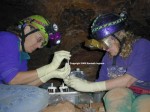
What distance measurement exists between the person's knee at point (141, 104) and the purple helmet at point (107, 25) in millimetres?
910

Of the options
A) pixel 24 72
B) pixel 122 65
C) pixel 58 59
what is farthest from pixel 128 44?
pixel 24 72

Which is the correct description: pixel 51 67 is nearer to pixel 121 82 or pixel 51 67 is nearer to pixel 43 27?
pixel 43 27

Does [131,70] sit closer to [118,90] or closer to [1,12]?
[118,90]

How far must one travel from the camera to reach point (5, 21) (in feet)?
22.6

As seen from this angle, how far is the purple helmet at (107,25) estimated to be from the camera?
3.30 meters

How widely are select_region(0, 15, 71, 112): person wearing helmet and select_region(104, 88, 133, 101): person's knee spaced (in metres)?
0.67

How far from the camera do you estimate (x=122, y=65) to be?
3477 mm

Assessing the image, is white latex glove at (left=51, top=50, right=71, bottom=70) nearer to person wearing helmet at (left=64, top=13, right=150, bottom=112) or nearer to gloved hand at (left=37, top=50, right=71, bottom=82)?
gloved hand at (left=37, top=50, right=71, bottom=82)

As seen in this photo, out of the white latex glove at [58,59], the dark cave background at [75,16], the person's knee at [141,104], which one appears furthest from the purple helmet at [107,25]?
the dark cave background at [75,16]

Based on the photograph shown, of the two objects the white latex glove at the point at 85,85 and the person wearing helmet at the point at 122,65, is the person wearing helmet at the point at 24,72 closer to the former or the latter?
the white latex glove at the point at 85,85

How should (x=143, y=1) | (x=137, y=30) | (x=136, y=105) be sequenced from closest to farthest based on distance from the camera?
1. (x=136, y=105)
2. (x=143, y=1)
3. (x=137, y=30)

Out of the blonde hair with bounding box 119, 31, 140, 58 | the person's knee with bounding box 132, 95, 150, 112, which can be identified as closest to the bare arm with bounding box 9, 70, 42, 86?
the blonde hair with bounding box 119, 31, 140, 58

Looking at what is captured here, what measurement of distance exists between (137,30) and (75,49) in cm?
164

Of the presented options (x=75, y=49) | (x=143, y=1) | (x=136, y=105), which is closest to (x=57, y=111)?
(x=136, y=105)
